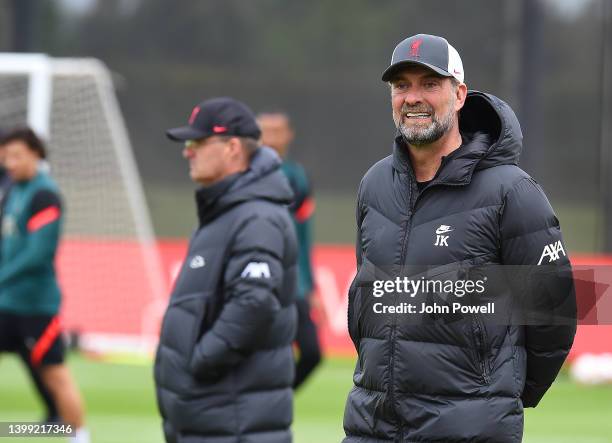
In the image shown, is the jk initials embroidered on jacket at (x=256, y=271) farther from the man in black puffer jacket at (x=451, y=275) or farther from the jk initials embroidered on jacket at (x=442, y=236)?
the jk initials embroidered on jacket at (x=442, y=236)

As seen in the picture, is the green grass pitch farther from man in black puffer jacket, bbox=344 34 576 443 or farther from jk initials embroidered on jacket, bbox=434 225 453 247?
jk initials embroidered on jacket, bbox=434 225 453 247

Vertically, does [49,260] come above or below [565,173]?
above

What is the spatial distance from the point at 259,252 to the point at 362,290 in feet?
4.26

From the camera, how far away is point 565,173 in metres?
18.1

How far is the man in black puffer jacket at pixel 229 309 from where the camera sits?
17.8ft

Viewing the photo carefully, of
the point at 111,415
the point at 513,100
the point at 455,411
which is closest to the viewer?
the point at 455,411

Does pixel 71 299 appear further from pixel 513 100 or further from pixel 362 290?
pixel 362 290

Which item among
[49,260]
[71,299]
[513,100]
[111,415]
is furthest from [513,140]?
[513,100]

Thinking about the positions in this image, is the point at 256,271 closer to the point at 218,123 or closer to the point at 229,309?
the point at 229,309

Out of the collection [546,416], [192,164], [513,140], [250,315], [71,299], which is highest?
[513,140]

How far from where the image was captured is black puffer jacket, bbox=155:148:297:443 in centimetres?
542

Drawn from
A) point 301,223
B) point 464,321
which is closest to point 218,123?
point 464,321

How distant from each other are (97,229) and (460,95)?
36.5ft

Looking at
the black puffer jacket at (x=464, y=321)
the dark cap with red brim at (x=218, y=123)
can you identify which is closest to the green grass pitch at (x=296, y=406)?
the dark cap with red brim at (x=218, y=123)
